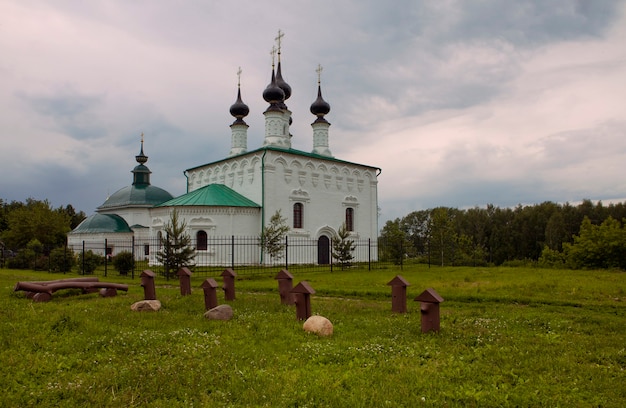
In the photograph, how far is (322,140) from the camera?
113ft

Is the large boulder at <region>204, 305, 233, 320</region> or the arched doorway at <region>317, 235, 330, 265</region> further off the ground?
the arched doorway at <region>317, 235, 330, 265</region>

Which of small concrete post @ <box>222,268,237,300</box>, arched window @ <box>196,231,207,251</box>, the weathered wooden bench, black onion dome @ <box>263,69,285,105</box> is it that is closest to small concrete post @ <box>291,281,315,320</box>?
small concrete post @ <box>222,268,237,300</box>

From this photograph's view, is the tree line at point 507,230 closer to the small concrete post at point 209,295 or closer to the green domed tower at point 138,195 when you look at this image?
the green domed tower at point 138,195

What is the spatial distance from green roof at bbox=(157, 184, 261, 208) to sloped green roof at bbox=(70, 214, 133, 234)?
749cm

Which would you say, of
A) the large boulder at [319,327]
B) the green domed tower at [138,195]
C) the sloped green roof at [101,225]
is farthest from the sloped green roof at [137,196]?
the large boulder at [319,327]

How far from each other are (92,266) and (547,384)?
66.0 feet

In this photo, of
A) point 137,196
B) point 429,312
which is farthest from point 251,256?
point 429,312

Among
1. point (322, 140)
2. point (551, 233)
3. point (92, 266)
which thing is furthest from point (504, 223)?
point (92, 266)

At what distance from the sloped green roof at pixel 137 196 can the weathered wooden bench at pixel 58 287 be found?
90.7ft

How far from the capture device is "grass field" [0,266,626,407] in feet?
14.7

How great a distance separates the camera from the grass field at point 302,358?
4473 mm

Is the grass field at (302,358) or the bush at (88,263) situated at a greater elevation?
the bush at (88,263)

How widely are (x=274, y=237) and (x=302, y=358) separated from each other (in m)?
18.3

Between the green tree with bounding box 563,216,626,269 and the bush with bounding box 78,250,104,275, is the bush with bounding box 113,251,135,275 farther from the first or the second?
the green tree with bounding box 563,216,626,269
